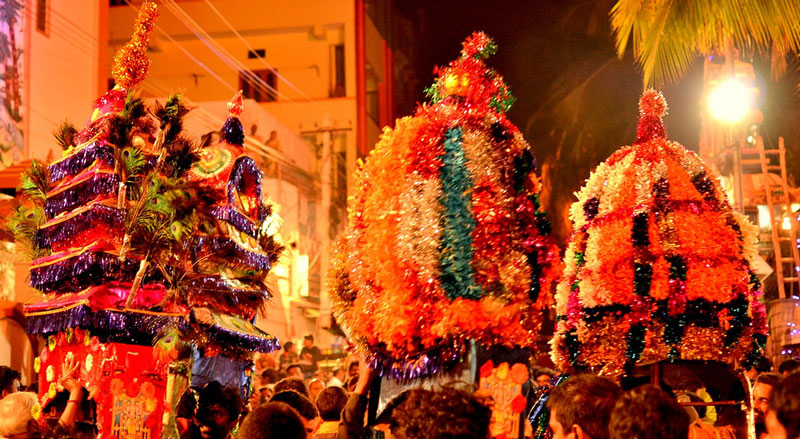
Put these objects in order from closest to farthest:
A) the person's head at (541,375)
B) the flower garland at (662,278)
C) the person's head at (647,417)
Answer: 1. the person's head at (647,417)
2. the flower garland at (662,278)
3. the person's head at (541,375)

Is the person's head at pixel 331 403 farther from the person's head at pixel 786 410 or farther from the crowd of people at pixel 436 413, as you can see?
the person's head at pixel 786 410

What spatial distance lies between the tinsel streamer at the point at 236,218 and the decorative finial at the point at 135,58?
3.58 ft

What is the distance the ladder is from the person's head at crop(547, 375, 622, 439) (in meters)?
11.1

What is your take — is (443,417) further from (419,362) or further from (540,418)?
(540,418)

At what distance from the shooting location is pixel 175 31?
88.8ft

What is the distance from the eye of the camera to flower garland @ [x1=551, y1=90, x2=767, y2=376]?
5543mm

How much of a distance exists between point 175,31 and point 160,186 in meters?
22.6

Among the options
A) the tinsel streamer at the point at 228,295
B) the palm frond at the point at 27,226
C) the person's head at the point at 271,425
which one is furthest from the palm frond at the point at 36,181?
the person's head at the point at 271,425

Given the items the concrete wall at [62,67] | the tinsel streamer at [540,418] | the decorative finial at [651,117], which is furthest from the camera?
the concrete wall at [62,67]

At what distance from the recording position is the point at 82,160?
602 centimetres

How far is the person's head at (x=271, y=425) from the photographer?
335cm

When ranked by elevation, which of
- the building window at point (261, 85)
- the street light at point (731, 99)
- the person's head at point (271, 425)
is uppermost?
the building window at point (261, 85)

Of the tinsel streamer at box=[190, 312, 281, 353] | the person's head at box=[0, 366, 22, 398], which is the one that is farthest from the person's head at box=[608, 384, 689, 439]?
the person's head at box=[0, 366, 22, 398]

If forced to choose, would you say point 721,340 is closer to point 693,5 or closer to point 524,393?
point 524,393
